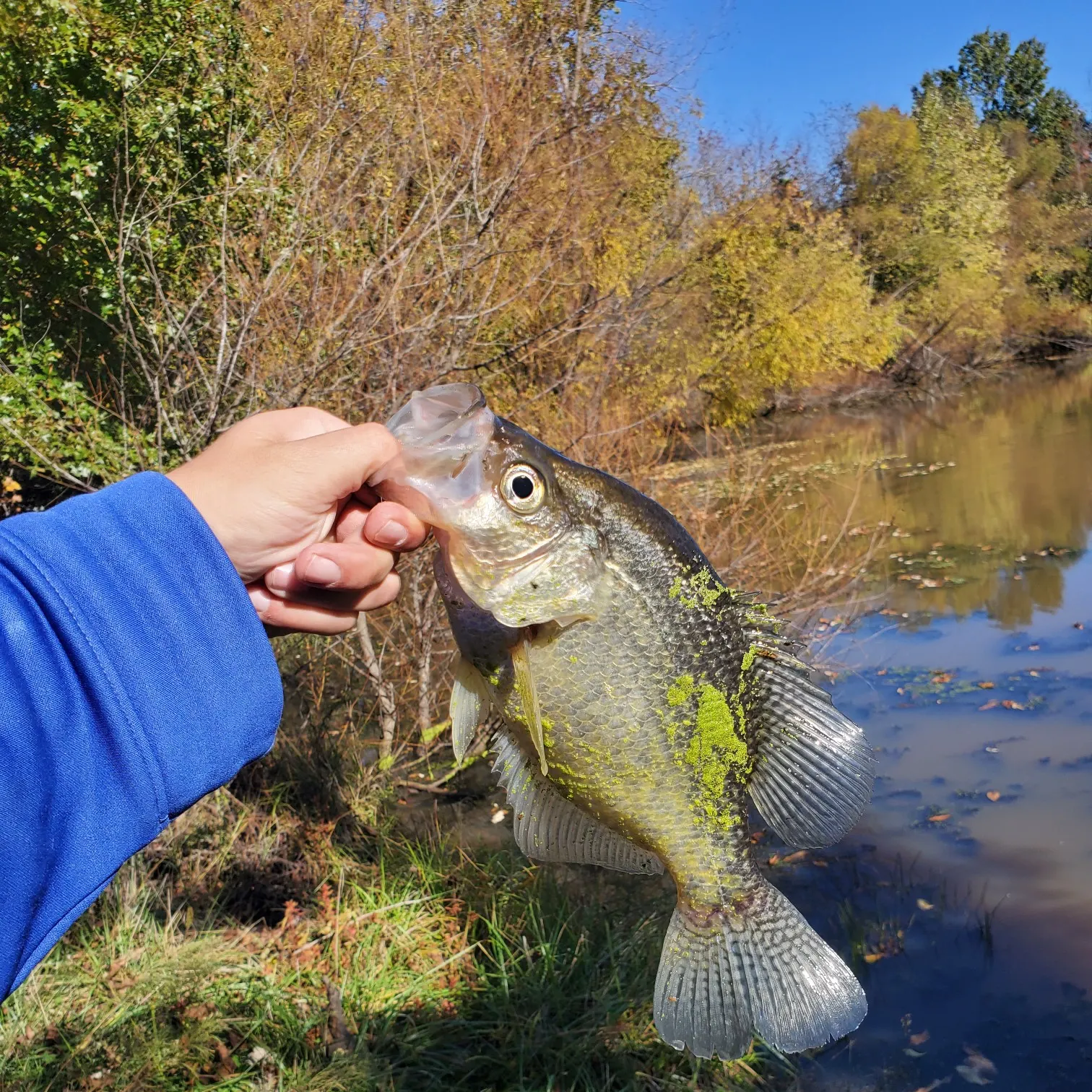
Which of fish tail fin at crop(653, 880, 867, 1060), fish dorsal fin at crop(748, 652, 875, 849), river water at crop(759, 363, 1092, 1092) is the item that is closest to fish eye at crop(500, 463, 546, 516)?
fish dorsal fin at crop(748, 652, 875, 849)

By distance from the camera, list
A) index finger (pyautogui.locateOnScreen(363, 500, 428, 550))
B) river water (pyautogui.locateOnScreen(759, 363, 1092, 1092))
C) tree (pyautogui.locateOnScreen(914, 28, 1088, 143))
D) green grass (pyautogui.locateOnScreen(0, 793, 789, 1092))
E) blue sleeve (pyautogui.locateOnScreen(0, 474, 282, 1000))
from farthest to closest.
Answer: tree (pyautogui.locateOnScreen(914, 28, 1088, 143))
river water (pyautogui.locateOnScreen(759, 363, 1092, 1092))
green grass (pyautogui.locateOnScreen(0, 793, 789, 1092))
index finger (pyautogui.locateOnScreen(363, 500, 428, 550))
blue sleeve (pyautogui.locateOnScreen(0, 474, 282, 1000))

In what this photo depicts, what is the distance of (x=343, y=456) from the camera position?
6.41 feet

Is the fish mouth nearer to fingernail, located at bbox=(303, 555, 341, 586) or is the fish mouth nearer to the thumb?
the thumb

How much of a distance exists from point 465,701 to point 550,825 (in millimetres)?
382

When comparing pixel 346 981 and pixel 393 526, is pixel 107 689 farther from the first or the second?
pixel 346 981

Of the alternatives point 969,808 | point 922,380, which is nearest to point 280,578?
point 969,808

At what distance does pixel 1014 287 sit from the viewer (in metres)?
38.7

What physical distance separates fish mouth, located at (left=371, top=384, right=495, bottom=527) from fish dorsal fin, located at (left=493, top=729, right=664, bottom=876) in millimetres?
538

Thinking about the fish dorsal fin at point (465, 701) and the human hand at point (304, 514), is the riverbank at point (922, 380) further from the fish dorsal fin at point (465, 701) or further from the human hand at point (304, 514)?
the fish dorsal fin at point (465, 701)

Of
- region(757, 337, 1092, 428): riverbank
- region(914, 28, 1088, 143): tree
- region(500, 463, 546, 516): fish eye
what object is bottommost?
region(500, 463, 546, 516): fish eye

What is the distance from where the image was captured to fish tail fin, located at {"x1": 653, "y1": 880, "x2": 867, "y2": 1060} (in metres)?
1.96

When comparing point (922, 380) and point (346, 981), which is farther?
point (922, 380)

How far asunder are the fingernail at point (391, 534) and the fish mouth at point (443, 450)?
0.60ft

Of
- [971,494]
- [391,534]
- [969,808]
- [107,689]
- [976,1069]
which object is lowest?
[976,1069]
